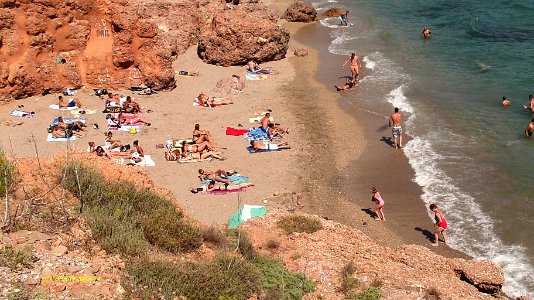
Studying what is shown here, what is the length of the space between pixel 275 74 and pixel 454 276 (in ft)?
56.4

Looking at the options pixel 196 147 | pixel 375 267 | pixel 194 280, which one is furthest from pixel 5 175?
pixel 196 147

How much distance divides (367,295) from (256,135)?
428 inches

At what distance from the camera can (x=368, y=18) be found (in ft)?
122

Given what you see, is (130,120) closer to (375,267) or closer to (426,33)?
(375,267)

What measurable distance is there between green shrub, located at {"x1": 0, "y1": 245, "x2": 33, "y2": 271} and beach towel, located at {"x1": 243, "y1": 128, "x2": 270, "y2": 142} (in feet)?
41.1

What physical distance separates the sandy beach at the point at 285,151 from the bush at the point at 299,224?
1.79 metres

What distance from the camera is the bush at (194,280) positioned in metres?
7.46

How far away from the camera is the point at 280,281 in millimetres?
9344

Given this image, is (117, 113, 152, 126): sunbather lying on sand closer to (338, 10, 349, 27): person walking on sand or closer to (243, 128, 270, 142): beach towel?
(243, 128, 270, 142): beach towel

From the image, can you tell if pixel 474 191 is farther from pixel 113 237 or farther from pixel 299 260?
pixel 113 237

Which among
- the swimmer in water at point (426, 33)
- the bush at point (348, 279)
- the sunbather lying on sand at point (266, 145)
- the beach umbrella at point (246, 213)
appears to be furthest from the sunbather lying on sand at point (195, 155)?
the swimmer in water at point (426, 33)

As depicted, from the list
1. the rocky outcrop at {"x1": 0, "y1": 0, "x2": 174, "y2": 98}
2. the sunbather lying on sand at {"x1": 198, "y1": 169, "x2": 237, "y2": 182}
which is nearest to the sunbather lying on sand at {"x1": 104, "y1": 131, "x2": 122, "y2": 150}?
the sunbather lying on sand at {"x1": 198, "y1": 169, "x2": 237, "y2": 182}

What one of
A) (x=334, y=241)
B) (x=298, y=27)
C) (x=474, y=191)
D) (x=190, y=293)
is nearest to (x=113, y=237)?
(x=190, y=293)

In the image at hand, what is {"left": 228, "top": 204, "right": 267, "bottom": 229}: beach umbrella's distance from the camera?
45.9 feet
